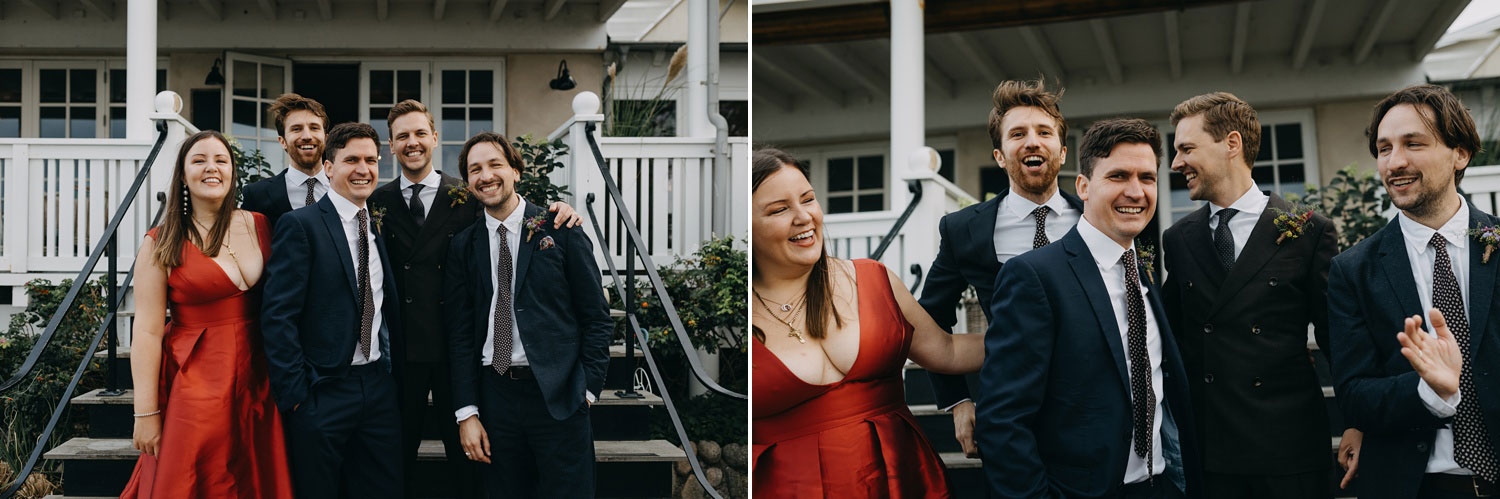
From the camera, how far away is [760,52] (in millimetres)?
8320

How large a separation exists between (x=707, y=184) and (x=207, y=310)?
12.9ft

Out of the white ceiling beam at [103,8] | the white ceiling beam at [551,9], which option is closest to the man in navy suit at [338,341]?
the white ceiling beam at [551,9]

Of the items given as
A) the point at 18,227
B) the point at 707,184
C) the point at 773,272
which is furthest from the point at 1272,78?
the point at 18,227

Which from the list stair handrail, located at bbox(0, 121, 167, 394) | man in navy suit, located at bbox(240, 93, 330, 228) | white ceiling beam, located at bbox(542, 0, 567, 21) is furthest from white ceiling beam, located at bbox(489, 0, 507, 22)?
man in navy suit, located at bbox(240, 93, 330, 228)

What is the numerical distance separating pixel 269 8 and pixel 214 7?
1.50 feet

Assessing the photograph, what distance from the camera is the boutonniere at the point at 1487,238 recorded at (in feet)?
7.76

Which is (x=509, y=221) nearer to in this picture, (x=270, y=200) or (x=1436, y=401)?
(x=270, y=200)

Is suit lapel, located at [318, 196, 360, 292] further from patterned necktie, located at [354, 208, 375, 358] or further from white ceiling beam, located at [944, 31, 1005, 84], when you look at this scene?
white ceiling beam, located at [944, 31, 1005, 84]

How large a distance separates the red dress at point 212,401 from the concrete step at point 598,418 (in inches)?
54.8

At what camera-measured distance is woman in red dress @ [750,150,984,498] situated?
231 centimetres

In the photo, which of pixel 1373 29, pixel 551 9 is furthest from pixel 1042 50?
pixel 551 9

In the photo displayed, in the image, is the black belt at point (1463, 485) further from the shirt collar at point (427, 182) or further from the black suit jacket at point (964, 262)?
the shirt collar at point (427, 182)

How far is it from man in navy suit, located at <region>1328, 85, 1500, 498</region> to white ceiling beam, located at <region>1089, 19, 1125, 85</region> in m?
5.44

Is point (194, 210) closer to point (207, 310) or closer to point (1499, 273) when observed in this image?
point (207, 310)
